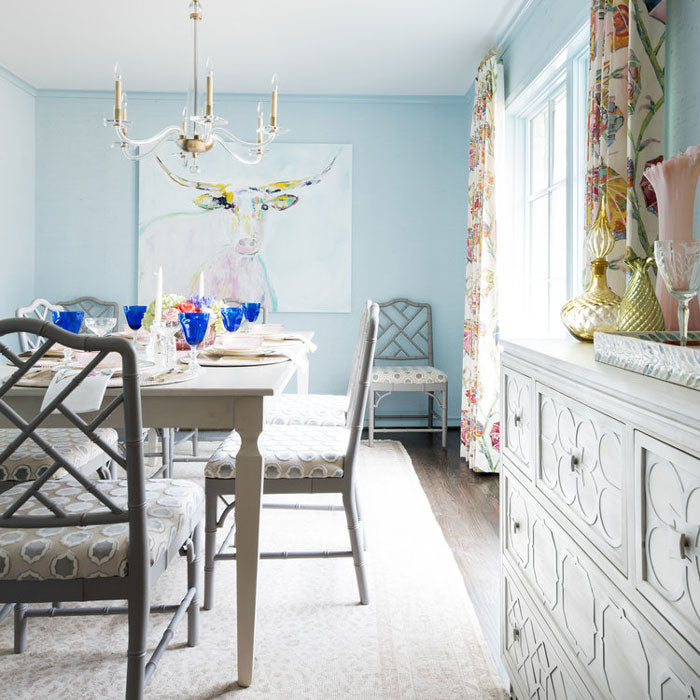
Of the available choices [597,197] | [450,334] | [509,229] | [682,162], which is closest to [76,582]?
[682,162]

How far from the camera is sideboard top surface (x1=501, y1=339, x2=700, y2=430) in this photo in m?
0.77

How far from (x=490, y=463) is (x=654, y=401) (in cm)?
290

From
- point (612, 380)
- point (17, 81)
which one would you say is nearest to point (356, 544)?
point (612, 380)

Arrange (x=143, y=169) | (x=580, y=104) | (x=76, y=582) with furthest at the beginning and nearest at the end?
(x=143, y=169), (x=580, y=104), (x=76, y=582)

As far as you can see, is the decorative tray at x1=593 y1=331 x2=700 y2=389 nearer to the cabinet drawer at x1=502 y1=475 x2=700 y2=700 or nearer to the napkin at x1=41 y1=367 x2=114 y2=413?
the cabinet drawer at x1=502 y1=475 x2=700 y2=700

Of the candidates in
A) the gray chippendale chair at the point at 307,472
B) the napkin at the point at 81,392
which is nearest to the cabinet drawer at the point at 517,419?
the gray chippendale chair at the point at 307,472

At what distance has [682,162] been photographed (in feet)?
4.26

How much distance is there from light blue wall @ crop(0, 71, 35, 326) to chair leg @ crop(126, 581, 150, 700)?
12.5 feet

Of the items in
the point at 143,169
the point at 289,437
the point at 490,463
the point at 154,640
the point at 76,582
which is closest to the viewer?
the point at 76,582

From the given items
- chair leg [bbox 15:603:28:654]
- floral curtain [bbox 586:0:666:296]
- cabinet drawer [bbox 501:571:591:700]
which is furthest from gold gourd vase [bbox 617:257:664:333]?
chair leg [bbox 15:603:28:654]

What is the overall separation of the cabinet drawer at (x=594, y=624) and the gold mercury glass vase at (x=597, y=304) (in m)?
0.46

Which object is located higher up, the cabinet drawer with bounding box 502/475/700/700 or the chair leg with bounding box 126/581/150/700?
the cabinet drawer with bounding box 502/475/700/700

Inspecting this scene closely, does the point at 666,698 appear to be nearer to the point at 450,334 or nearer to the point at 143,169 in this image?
the point at 450,334

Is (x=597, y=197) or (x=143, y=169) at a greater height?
(x=143, y=169)
